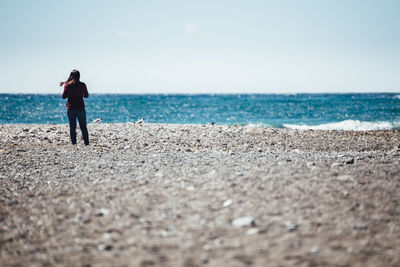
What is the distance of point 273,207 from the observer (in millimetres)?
4266

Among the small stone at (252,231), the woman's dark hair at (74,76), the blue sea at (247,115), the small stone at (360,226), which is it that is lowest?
the small stone at (360,226)

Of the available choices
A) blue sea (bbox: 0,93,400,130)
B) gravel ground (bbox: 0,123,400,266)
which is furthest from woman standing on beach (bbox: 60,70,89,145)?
blue sea (bbox: 0,93,400,130)

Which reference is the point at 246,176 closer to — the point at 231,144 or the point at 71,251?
the point at 71,251

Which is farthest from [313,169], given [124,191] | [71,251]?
[71,251]

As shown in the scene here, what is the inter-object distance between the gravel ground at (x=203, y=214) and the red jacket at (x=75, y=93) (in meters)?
3.52

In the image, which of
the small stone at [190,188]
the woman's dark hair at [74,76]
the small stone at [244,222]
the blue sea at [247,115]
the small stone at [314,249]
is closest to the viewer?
the small stone at [314,249]

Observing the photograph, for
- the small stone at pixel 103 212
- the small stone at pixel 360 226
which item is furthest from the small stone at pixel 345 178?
the small stone at pixel 103 212

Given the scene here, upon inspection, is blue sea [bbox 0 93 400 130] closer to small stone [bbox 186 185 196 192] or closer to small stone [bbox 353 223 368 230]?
small stone [bbox 186 185 196 192]

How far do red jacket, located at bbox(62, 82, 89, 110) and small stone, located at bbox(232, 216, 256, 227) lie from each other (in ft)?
26.1

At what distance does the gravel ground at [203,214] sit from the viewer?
3.23 meters

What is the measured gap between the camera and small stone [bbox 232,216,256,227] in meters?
3.81

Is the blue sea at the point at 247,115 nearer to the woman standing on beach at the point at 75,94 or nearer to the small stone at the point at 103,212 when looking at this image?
the woman standing on beach at the point at 75,94

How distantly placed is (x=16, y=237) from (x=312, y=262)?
347 cm

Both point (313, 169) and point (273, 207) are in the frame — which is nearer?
point (273, 207)
